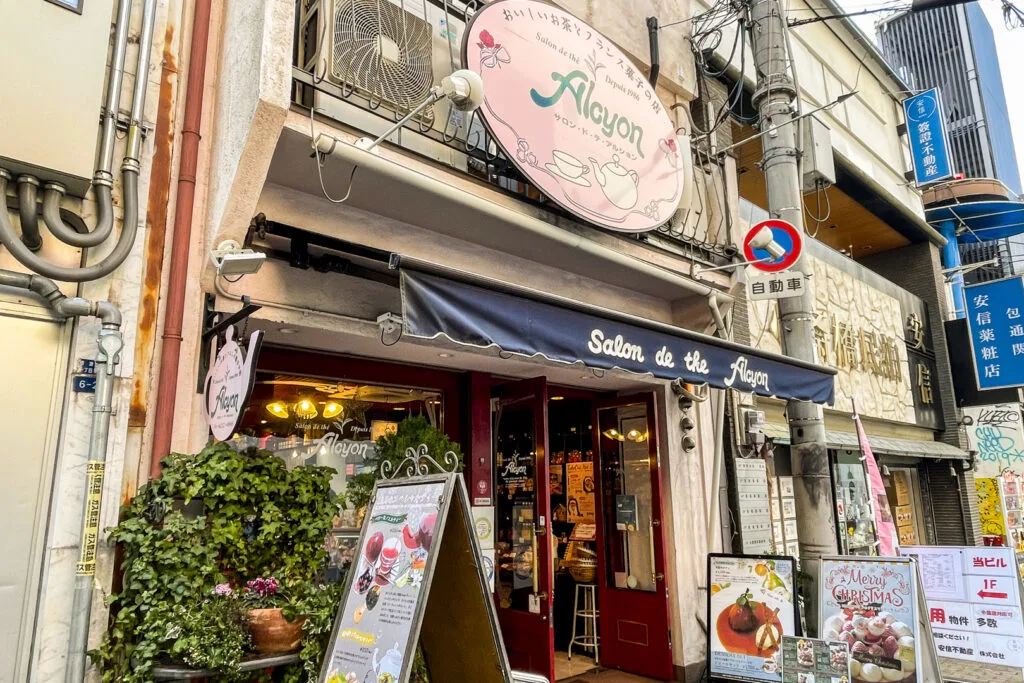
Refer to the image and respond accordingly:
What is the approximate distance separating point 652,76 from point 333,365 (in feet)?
16.5

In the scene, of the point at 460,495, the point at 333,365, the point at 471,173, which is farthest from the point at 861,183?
the point at 460,495

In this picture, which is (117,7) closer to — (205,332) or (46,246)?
(46,246)

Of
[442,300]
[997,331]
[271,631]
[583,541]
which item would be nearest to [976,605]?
[583,541]

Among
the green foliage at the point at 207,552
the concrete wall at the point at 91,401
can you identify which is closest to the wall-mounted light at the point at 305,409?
the green foliage at the point at 207,552

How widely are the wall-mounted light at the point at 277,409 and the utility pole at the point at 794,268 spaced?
4163 mm

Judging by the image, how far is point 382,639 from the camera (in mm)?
3217

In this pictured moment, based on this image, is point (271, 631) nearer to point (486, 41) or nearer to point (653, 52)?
point (486, 41)

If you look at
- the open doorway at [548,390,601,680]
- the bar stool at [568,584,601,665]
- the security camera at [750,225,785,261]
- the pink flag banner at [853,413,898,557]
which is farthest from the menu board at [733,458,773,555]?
the security camera at [750,225,785,261]

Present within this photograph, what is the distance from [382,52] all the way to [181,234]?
1.97m

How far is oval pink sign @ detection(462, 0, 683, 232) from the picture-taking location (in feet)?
17.4

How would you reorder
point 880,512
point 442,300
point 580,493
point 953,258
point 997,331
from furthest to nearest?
point 953,258
point 997,331
point 580,493
point 880,512
point 442,300

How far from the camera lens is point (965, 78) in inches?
1718

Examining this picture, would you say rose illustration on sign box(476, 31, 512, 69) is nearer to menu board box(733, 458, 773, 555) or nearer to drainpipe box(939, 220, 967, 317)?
menu board box(733, 458, 773, 555)

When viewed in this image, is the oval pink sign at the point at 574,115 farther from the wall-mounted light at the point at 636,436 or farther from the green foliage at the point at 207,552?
the green foliage at the point at 207,552
